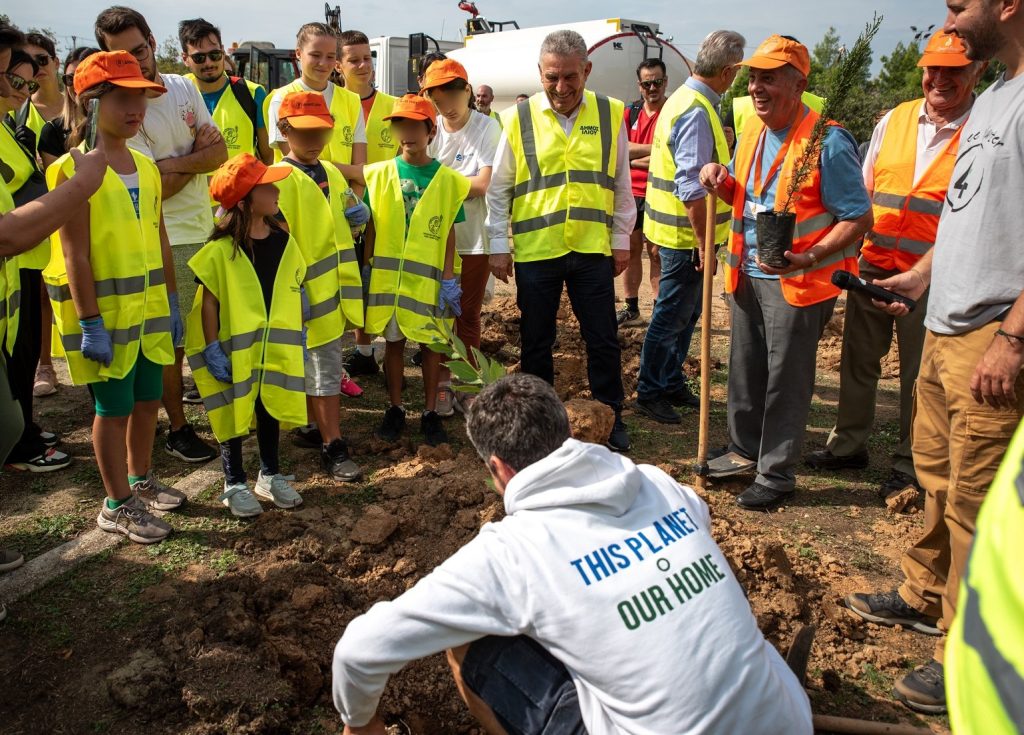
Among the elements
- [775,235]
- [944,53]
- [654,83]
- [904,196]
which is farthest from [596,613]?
[654,83]

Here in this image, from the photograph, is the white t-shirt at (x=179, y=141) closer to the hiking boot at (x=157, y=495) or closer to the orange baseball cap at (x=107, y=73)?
the orange baseball cap at (x=107, y=73)

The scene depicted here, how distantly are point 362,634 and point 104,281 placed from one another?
2.42 metres

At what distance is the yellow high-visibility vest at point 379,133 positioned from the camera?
6.11 meters

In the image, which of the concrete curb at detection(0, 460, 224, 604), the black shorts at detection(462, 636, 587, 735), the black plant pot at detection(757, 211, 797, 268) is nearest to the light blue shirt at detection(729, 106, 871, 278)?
the black plant pot at detection(757, 211, 797, 268)

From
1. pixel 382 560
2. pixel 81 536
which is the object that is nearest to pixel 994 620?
pixel 382 560

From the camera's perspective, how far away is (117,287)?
362cm

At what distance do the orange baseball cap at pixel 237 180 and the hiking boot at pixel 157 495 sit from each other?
1.44 metres

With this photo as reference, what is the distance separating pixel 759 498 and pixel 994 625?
3.51m

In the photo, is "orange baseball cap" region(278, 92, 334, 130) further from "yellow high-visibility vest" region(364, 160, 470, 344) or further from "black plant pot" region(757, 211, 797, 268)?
"black plant pot" region(757, 211, 797, 268)

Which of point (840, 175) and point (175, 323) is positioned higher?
point (840, 175)

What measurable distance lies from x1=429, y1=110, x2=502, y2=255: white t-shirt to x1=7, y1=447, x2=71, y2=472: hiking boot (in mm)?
2638

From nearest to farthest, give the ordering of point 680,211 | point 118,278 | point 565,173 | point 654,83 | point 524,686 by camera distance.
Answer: point 524,686
point 118,278
point 565,173
point 680,211
point 654,83

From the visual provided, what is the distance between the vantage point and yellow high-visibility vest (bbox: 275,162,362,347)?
168 inches

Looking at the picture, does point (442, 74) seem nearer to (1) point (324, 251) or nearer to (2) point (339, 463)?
(1) point (324, 251)
